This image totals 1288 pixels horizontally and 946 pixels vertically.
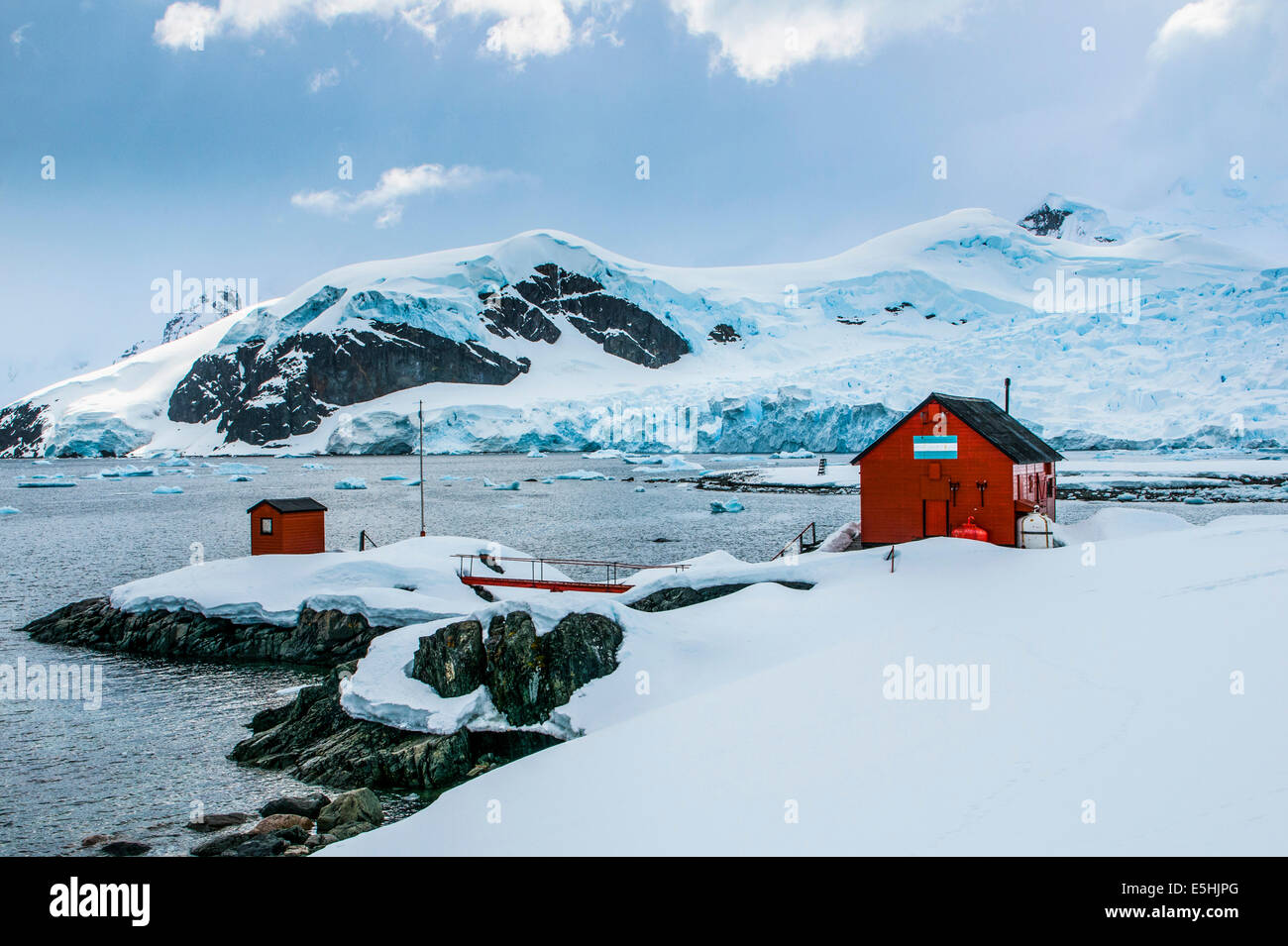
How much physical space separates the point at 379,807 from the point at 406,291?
A: 536 feet

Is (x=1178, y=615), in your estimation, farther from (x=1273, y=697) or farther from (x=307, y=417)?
(x=307, y=417)

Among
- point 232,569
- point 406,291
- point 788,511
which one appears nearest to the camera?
point 232,569

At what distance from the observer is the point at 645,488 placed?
72.8 m

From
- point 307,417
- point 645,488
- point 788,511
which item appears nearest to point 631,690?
point 788,511

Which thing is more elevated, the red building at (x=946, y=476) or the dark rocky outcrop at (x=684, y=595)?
the red building at (x=946, y=476)

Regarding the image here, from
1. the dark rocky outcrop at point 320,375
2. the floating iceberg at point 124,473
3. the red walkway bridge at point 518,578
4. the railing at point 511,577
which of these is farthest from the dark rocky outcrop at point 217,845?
the dark rocky outcrop at point 320,375

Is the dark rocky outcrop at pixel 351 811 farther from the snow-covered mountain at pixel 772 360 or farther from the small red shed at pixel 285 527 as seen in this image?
the snow-covered mountain at pixel 772 360

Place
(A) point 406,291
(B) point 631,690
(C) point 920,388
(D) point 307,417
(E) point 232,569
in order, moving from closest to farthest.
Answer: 1. (B) point 631,690
2. (E) point 232,569
3. (C) point 920,388
4. (A) point 406,291
5. (D) point 307,417

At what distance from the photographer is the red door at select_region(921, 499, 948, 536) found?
938 inches

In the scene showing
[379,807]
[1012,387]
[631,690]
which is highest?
[1012,387]

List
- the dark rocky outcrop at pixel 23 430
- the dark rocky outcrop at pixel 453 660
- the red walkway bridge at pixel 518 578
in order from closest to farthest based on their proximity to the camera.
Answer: the dark rocky outcrop at pixel 453 660, the red walkway bridge at pixel 518 578, the dark rocky outcrop at pixel 23 430

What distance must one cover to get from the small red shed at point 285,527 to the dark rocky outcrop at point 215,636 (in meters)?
3.28

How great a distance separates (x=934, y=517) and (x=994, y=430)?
3136 mm

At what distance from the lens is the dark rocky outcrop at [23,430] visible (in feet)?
608
